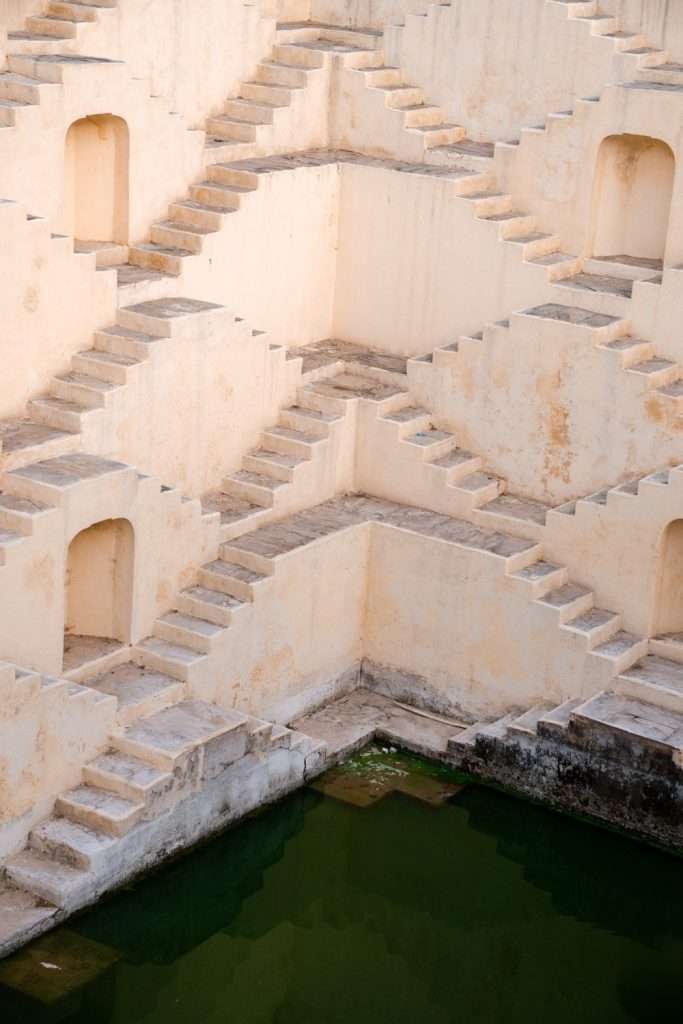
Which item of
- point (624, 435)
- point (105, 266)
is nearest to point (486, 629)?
point (624, 435)

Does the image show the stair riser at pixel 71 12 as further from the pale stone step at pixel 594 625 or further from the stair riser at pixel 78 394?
the pale stone step at pixel 594 625

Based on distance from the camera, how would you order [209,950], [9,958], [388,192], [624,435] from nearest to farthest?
[9,958], [209,950], [624,435], [388,192]

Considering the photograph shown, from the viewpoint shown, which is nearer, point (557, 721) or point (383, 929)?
point (383, 929)

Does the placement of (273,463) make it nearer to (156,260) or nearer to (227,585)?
(227,585)

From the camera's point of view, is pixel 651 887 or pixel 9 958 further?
pixel 651 887

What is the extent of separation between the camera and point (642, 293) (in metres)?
17.2

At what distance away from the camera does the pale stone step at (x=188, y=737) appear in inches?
594

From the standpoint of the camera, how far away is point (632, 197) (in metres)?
18.1

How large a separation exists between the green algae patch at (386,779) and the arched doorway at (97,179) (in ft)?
15.5

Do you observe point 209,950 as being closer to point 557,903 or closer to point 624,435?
point 557,903

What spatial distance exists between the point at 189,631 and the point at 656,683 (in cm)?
366

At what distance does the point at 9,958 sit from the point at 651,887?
4.85 meters

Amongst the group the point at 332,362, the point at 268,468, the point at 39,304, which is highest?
the point at 39,304

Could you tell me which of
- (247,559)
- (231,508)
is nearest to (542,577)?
(247,559)
